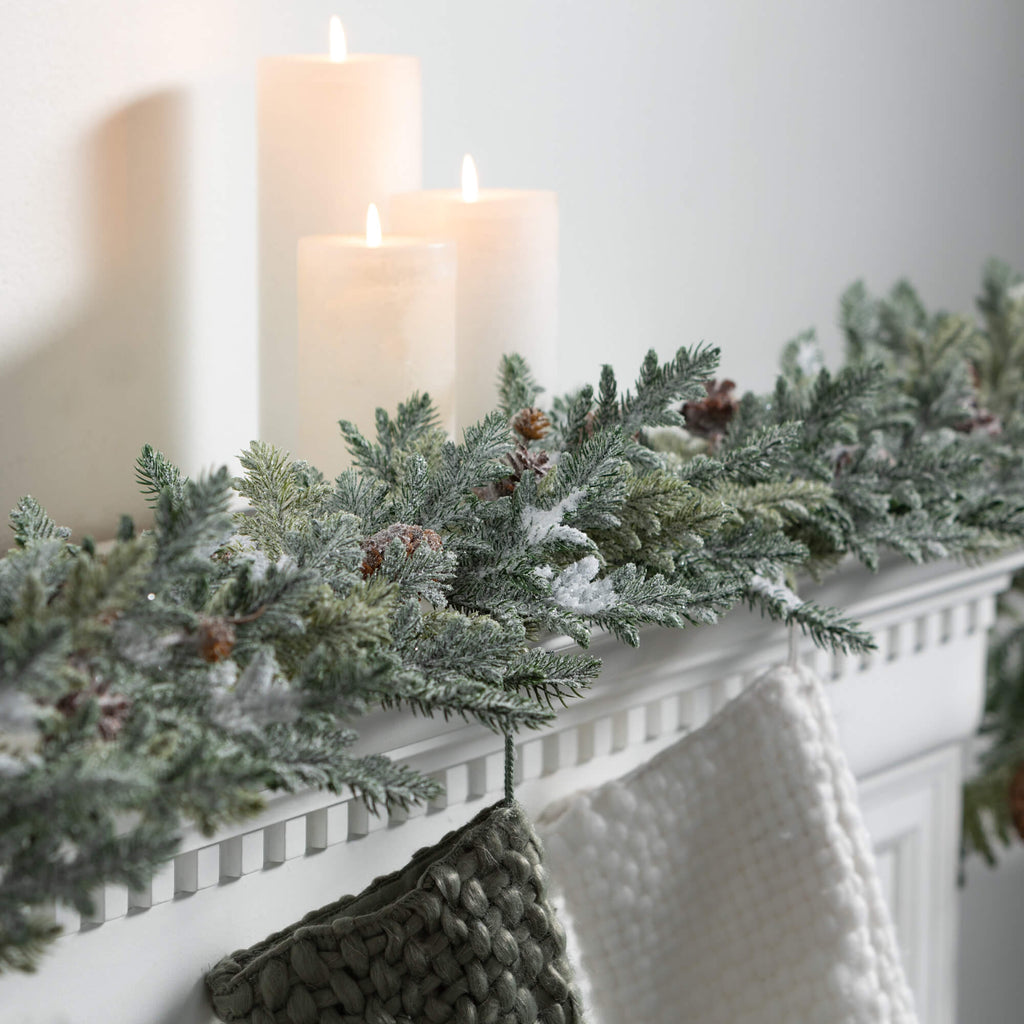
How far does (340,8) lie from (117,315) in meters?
0.23

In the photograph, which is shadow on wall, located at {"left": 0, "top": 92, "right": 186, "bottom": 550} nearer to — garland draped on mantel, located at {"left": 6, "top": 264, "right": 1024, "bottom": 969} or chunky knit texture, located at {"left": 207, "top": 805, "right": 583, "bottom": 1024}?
garland draped on mantel, located at {"left": 6, "top": 264, "right": 1024, "bottom": 969}

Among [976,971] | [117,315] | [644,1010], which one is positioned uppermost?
[117,315]

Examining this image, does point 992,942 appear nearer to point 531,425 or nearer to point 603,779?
point 603,779

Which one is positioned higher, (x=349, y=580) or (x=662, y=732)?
(x=349, y=580)

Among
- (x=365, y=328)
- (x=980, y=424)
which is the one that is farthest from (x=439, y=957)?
(x=980, y=424)

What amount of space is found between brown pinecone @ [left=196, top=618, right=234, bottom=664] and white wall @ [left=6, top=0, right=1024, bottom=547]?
27 cm

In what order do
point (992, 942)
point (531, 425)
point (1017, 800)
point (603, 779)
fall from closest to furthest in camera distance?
point (531, 425)
point (603, 779)
point (1017, 800)
point (992, 942)

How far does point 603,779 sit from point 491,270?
11.4 inches

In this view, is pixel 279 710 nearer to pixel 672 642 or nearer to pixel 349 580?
pixel 349 580

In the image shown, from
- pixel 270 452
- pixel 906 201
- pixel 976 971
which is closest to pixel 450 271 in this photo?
pixel 270 452

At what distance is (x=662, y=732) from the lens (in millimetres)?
733

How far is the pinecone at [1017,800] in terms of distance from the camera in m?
1.20

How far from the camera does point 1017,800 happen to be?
1209 mm

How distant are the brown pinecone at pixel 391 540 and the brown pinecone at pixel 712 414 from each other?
257 mm
